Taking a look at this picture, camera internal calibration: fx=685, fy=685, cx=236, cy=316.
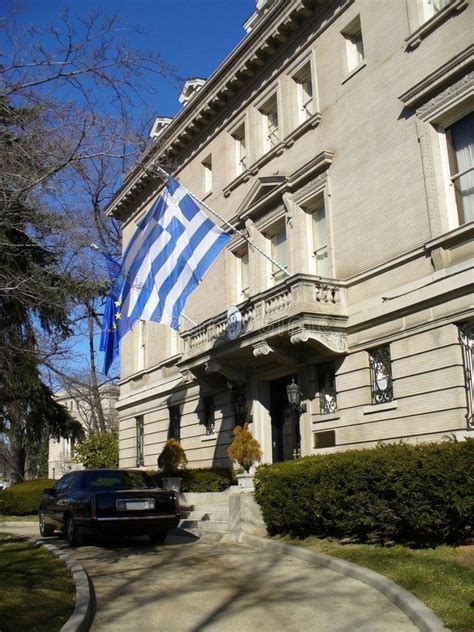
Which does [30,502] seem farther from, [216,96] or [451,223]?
[451,223]

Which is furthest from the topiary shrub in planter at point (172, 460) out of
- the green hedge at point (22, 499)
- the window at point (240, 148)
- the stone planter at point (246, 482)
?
the window at point (240, 148)

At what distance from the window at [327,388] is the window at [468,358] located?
4.23m

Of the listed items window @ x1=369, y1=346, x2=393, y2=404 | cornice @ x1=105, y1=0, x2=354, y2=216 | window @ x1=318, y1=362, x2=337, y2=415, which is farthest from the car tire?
cornice @ x1=105, y1=0, x2=354, y2=216

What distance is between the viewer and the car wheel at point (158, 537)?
45.6 feet

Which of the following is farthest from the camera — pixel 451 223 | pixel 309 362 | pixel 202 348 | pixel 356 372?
pixel 202 348

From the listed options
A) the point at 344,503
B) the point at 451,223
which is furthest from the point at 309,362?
the point at 344,503

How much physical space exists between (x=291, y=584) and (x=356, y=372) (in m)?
7.88

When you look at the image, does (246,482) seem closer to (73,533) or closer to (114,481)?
(114,481)

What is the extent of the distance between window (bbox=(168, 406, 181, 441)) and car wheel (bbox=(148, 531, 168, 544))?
11455 millimetres

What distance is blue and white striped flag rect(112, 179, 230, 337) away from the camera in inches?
659

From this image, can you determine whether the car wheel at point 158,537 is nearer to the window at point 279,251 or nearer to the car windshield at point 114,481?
the car windshield at point 114,481

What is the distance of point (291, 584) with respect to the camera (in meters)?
9.35

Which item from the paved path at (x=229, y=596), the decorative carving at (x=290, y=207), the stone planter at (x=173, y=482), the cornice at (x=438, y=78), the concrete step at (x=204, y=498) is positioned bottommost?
the paved path at (x=229, y=596)

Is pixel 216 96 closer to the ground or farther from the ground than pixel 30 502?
farther from the ground
